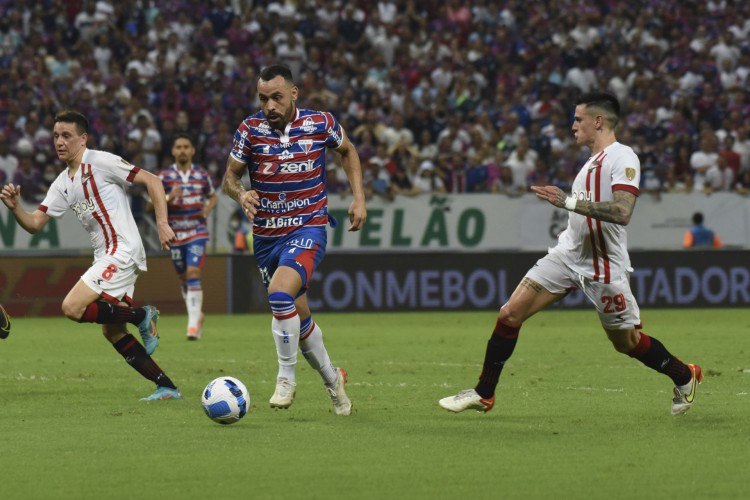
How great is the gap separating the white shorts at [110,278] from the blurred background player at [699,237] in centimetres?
1520

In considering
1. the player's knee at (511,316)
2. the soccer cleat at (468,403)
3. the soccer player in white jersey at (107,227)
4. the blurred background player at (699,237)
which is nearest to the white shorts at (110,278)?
the soccer player in white jersey at (107,227)

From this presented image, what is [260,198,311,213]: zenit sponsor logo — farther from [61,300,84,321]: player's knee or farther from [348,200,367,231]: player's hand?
[61,300,84,321]: player's knee

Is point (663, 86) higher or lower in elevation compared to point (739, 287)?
higher

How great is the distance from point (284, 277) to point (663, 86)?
20641 millimetres

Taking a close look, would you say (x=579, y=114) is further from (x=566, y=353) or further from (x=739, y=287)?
(x=739, y=287)

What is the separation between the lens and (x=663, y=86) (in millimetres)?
28344

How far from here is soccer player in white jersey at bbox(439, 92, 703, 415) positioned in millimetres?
9242

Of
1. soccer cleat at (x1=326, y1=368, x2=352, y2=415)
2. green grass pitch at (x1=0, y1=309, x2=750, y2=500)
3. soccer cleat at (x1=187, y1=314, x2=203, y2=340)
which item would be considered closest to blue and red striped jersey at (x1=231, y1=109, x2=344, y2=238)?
soccer cleat at (x1=326, y1=368, x2=352, y2=415)

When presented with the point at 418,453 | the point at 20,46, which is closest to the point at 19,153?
the point at 20,46

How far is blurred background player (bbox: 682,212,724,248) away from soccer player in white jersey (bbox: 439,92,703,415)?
1490cm

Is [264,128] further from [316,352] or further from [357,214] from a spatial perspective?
[316,352]

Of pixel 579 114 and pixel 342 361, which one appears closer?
pixel 579 114

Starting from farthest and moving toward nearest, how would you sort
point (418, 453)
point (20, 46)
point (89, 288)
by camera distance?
point (20, 46), point (89, 288), point (418, 453)

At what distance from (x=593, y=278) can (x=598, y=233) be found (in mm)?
316
